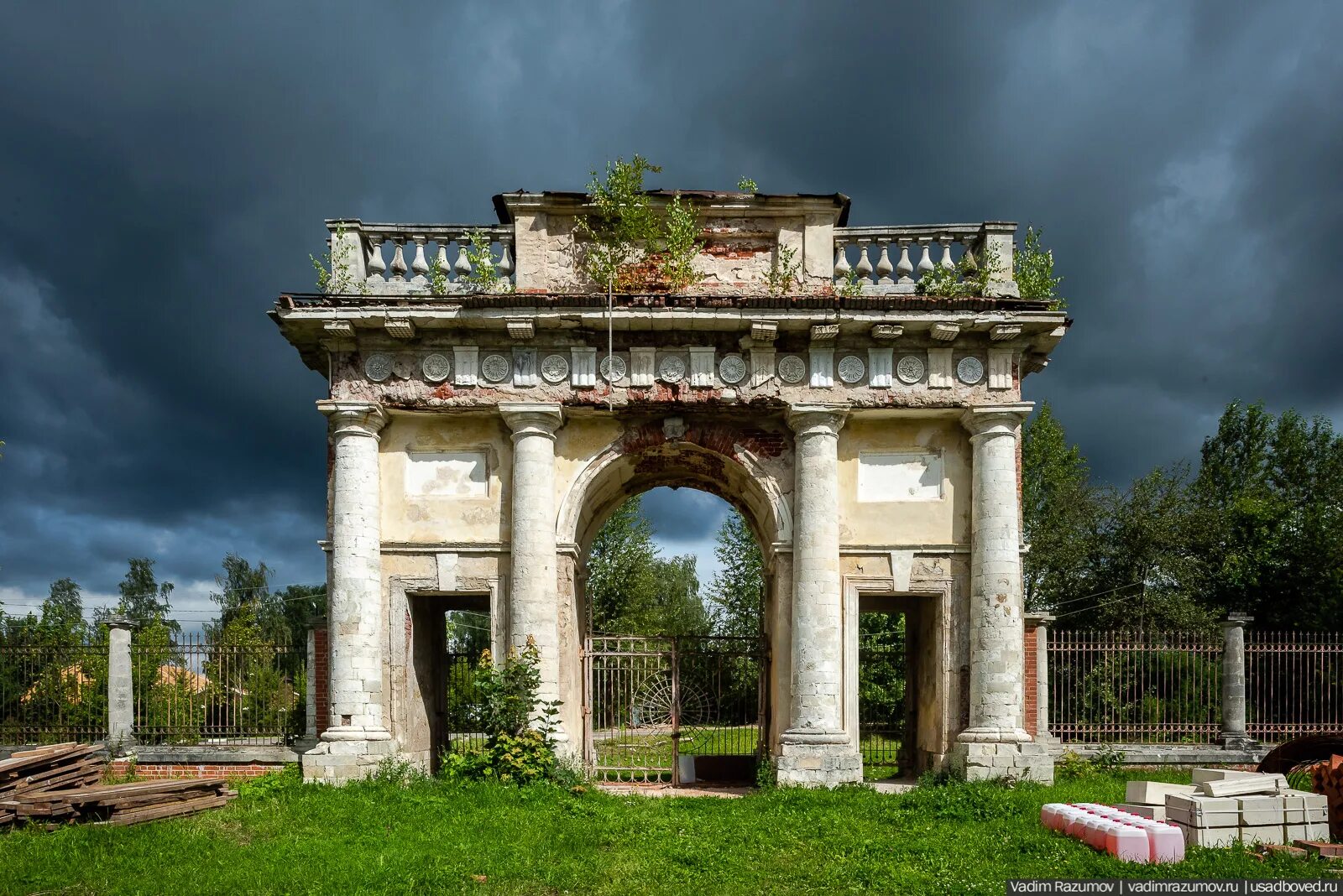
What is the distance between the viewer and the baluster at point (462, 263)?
12852mm

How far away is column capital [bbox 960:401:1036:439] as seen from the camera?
1260 cm

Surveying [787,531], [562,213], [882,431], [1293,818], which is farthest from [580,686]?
[1293,818]

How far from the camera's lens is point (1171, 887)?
6895 millimetres

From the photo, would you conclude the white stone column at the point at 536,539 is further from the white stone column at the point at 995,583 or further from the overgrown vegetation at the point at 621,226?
the white stone column at the point at 995,583

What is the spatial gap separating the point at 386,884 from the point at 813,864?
3485 mm

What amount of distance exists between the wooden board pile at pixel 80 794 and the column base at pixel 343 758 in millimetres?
984

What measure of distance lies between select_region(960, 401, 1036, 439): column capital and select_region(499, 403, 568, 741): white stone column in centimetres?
546

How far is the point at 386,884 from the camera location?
753 centimetres

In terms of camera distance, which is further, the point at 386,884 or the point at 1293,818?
the point at 1293,818

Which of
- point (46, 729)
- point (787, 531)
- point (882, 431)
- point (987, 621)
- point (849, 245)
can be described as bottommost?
point (46, 729)

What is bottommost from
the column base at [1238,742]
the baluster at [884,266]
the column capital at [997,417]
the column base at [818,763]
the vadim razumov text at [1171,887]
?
the column base at [1238,742]

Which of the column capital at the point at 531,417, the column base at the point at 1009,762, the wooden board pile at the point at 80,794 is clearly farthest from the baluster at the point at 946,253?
the wooden board pile at the point at 80,794

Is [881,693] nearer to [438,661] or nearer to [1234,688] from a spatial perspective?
[1234,688]

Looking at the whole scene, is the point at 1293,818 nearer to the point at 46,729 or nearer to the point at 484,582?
the point at 484,582
